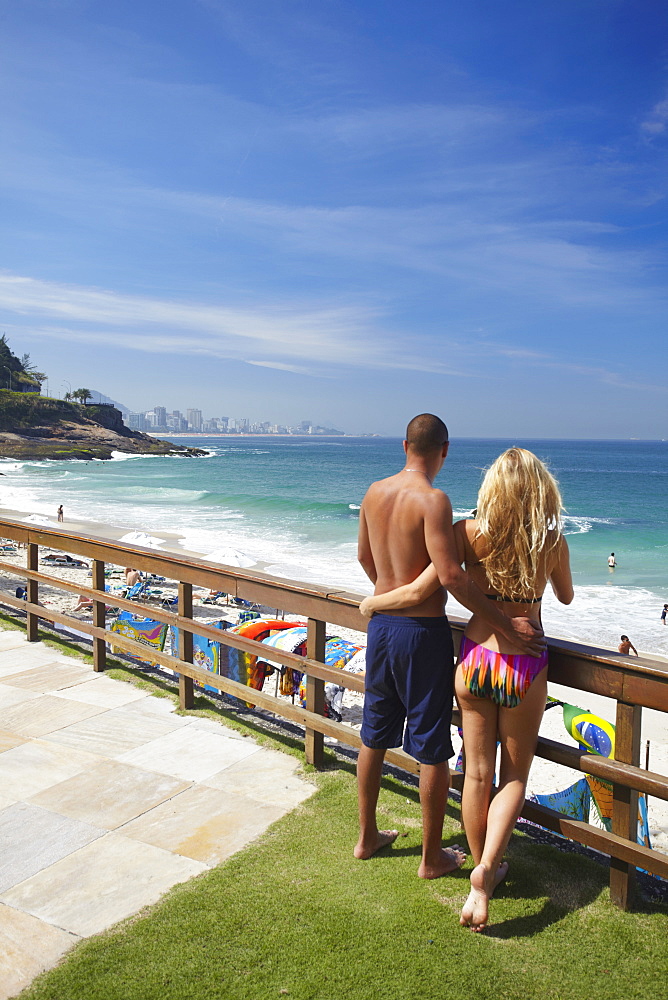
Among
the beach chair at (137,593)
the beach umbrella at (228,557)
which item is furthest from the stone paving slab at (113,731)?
the beach umbrella at (228,557)

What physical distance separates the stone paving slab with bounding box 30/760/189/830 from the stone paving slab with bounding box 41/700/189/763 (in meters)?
0.22

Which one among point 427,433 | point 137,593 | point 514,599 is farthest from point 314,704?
point 137,593

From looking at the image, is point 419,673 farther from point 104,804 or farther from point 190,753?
point 190,753

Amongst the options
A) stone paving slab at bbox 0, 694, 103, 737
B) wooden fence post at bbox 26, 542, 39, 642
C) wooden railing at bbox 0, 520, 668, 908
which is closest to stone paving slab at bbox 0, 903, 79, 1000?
wooden railing at bbox 0, 520, 668, 908

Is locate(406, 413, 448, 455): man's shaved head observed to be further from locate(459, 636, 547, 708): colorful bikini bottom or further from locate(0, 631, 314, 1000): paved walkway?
locate(0, 631, 314, 1000): paved walkway

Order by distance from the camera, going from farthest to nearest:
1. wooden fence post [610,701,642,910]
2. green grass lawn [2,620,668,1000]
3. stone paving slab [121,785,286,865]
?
stone paving slab [121,785,286,865], wooden fence post [610,701,642,910], green grass lawn [2,620,668,1000]

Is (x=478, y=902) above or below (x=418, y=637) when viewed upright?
below

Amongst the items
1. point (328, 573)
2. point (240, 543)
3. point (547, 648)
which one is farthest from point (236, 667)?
point (240, 543)

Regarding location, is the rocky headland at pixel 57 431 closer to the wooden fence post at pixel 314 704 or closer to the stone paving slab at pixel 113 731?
the stone paving slab at pixel 113 731

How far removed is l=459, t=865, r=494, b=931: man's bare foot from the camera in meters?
2.22

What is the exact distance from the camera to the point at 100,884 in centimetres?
254

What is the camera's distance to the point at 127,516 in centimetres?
3619

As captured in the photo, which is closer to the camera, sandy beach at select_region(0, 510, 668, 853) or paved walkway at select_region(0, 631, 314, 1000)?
paved walkway at select_region(0, 631, 314, 1000)

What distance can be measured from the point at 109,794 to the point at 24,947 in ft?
3.36
